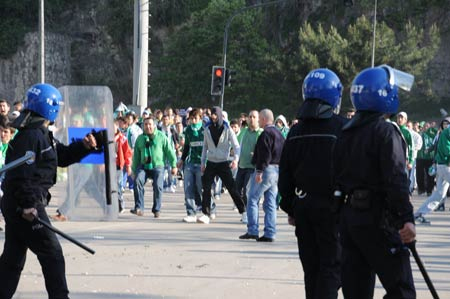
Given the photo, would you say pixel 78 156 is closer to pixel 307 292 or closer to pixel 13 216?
pixel 13 216

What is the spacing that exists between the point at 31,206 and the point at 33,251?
37 cm

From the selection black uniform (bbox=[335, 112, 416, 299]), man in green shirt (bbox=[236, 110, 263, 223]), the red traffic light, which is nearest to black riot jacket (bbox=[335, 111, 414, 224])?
black uniform (bbox=[335, 112, 416, 299])

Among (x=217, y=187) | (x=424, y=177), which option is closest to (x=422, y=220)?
(x=217, y=187)

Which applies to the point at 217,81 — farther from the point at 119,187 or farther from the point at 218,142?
the point at 218,142

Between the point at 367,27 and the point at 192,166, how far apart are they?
44943mm

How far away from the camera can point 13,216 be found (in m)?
7.10

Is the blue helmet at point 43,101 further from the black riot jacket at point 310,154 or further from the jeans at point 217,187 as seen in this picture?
the jeans at point 217,187

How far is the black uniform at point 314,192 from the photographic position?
7.01 metres

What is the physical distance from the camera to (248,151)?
1540 centimetres

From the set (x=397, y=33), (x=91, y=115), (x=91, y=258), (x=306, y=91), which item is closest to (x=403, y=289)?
(x=306, y=91)

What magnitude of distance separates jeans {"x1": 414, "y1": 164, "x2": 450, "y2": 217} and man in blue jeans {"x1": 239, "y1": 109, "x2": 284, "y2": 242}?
3.44 meters

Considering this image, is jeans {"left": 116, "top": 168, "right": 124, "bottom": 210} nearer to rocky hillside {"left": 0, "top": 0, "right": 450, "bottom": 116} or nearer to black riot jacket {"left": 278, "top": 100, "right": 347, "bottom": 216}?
black riot jacket {"left": 278, "top": 100, "right": 347, "bottom": 216}

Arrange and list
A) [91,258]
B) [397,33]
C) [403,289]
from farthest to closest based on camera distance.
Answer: [397,33] → [91,258] → [403,289]

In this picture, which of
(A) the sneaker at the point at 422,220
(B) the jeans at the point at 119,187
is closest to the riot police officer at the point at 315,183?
(A) the sneaker at the point at 422,220
